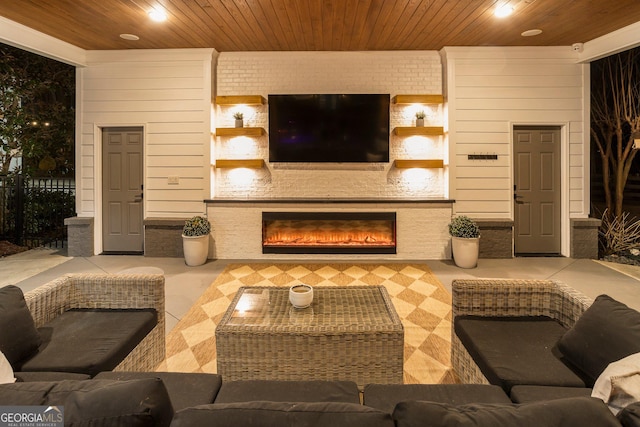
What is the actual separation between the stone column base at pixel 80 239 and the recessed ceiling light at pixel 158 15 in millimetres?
3048

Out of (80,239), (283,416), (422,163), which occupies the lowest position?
(283,416)

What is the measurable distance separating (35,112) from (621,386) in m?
7.66

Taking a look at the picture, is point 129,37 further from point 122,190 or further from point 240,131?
point 122,190

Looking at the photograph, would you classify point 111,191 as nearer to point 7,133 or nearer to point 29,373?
point 7,133

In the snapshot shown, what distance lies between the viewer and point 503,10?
4082 mm

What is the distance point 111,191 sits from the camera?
5.72 meters

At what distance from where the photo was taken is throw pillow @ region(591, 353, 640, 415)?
1.08m

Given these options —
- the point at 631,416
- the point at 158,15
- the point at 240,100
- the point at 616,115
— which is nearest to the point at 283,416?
the point at 631,416

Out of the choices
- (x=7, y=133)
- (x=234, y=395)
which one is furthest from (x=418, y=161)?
(x=7, y=133)

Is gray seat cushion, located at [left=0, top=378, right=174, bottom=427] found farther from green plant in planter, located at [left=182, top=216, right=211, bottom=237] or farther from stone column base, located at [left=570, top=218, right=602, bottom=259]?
stone column base, located at [left=570, top=218, right=602, bottom=259]

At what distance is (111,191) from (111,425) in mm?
5603

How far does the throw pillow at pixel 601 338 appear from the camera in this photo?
152 centimetres

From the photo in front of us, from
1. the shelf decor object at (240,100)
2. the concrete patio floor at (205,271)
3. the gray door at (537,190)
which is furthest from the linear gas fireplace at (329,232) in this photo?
the gray door at (537,190)

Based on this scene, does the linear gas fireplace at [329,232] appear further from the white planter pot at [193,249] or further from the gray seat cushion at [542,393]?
the gray seat cushion at [542,393]
